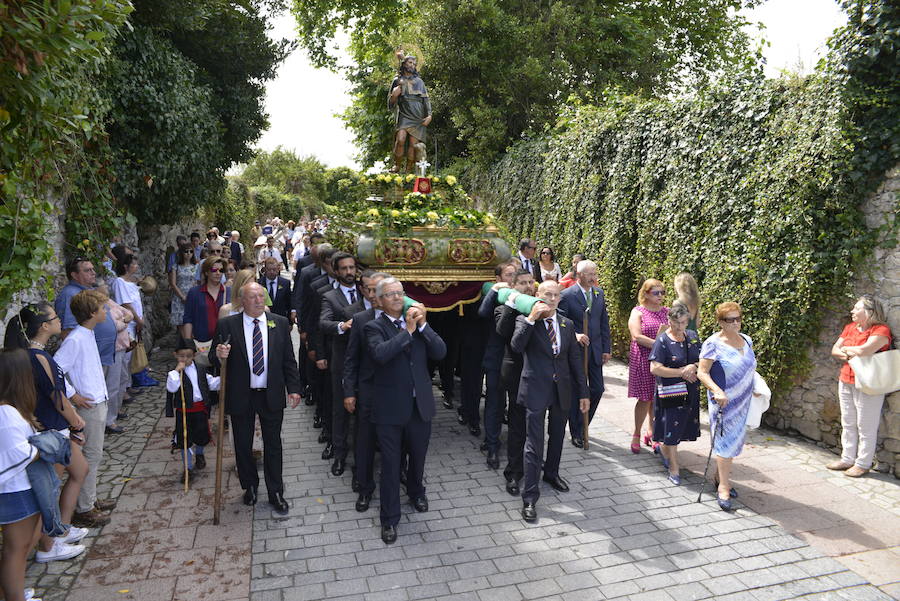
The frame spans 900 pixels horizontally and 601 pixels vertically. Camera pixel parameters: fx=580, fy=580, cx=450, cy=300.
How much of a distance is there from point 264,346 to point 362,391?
0.92 m

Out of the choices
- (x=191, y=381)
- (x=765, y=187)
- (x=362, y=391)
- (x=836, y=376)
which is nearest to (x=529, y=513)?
(x=362, y=391)

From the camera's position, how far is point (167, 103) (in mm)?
9344

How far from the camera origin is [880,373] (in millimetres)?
5680

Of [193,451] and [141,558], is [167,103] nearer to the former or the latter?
[193,451]

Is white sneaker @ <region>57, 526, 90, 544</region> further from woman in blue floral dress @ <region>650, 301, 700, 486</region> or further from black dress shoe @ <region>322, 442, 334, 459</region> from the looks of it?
woman in blue floral dress @ <region>650, 301, 700, 486</region>

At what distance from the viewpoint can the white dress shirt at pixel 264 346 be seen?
4891 mm

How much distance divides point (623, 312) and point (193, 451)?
7.25m

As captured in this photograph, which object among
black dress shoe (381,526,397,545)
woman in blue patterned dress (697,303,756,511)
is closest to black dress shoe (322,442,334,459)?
black dress shoe (381,526,397,545)

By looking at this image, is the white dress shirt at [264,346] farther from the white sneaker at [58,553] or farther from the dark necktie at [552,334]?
the dark necktie at [552,334]

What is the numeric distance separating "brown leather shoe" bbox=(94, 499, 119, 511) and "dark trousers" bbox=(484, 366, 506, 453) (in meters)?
3.52

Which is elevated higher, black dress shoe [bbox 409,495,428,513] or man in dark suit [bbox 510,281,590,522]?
man in dark suit [bbox 510,281,590,522]

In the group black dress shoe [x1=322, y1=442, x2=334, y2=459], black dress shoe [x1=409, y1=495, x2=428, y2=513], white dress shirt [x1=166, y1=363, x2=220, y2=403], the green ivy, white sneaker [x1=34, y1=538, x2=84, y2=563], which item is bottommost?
black dress shoe [x1=322, y1=442, x2=334, y2=459]

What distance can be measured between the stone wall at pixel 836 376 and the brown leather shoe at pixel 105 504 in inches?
286

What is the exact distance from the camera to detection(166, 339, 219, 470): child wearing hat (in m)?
5.61
